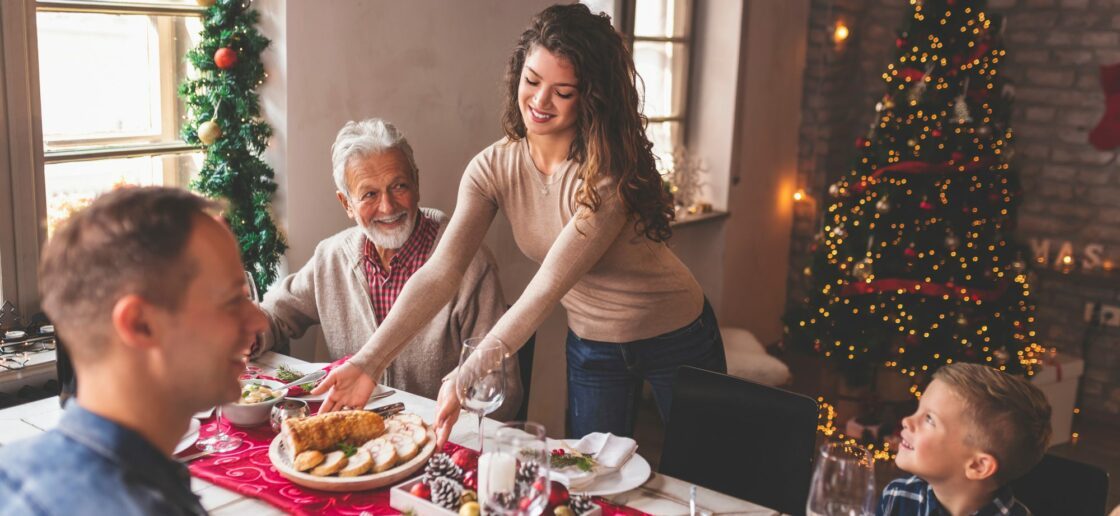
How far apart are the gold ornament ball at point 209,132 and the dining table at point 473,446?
0.94m

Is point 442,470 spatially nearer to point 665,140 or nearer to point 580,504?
point 580,504

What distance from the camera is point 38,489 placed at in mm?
928

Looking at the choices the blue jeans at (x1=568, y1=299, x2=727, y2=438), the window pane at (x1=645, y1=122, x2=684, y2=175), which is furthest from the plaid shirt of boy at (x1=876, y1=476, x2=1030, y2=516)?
the window pane at (x1=645, y1=122, x2=684, y2=175)

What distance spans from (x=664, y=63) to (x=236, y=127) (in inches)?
88.2

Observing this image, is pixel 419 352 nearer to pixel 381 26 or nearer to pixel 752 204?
pixel 381 26

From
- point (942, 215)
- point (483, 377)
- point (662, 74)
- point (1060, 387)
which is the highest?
point (662, 74)

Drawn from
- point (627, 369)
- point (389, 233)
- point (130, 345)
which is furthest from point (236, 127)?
point (130, 345)

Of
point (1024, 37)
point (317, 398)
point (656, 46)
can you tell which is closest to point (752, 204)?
point (656, 46)

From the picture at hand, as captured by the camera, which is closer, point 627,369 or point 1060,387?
point 627,369

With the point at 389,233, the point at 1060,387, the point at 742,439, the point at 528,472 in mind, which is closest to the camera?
the point at 528,472

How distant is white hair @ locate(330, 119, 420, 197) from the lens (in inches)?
101

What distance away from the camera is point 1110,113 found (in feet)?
14.6

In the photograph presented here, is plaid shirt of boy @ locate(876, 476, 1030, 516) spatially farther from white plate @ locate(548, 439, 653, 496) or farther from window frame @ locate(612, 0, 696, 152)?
window frame @ locate(612, 0, 696, 152)

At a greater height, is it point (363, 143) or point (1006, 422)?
point (363, 143)
